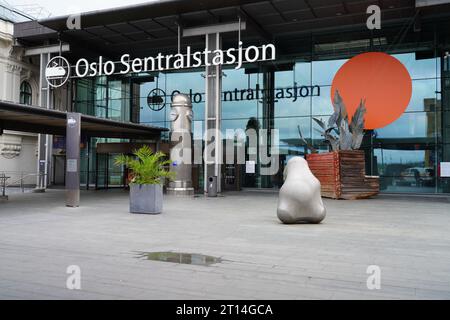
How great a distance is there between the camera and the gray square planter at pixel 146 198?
13148mm

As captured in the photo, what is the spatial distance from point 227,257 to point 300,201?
167 inches

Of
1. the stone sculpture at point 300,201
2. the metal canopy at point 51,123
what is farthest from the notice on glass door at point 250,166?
the stone sculpture at point 300,201

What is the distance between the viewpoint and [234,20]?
918 inches

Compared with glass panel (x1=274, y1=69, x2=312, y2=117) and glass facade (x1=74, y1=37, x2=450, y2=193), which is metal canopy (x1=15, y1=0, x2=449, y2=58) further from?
glass panel (x1=274, y1=69, x2=312, y2=117)

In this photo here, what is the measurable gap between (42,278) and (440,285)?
4741 millimetres

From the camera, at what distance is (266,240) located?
8.41m

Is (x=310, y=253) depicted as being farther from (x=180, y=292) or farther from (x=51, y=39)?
(x=51, y=39)

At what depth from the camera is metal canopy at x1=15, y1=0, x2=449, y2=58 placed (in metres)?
22.2

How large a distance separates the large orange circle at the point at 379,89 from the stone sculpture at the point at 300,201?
14794mm

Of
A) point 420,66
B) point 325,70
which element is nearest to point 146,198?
point 325,70

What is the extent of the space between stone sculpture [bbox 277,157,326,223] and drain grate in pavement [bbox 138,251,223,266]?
423cm

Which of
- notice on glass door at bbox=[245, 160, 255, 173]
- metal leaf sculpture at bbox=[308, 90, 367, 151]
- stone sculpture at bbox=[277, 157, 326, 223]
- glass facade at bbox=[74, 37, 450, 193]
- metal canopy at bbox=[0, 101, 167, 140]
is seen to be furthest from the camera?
notice on glass door at bbox=[245, 160, 255, 173]

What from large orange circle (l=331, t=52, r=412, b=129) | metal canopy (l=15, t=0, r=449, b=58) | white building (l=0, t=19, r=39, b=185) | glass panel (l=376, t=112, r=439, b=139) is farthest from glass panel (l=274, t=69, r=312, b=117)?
white building (l=0, t=19, r=39, b=185)
